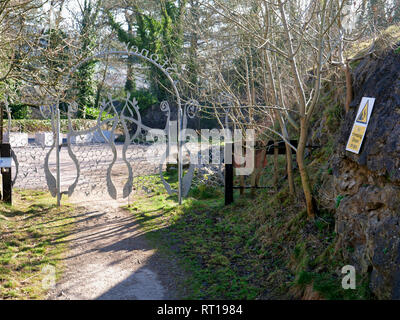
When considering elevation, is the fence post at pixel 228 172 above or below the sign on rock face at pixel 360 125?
below

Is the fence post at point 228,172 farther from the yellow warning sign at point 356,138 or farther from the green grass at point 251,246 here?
the yellow warning sign at point 356,138

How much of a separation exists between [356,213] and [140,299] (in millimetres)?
2655

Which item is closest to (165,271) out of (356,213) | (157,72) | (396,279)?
(356,213)

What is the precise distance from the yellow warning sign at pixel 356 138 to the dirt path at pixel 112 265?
2.71 metres

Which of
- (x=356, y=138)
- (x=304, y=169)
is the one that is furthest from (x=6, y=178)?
(x=356, y=138)

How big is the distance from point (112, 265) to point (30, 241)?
5.78ft

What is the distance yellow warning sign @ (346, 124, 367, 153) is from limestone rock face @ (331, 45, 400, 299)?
67mm

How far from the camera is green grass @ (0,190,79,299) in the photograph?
4.87 m

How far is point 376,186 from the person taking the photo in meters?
4.04

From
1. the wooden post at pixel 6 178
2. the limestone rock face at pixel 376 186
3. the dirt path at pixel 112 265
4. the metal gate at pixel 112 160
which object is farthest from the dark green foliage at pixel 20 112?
the limestone rock face at pixel 376 186

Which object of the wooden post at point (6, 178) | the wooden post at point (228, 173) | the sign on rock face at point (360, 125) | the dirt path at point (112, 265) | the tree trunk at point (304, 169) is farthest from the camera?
the wooden post at point (6, 178)

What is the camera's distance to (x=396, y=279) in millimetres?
3207

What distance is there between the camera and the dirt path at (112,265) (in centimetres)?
475

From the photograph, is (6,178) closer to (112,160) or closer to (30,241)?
(112,160)
